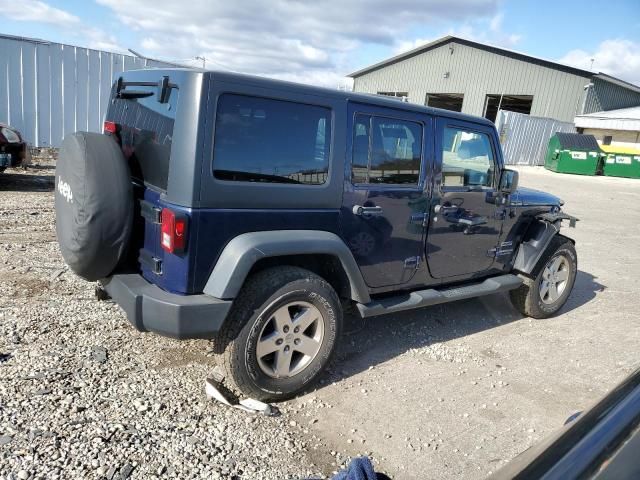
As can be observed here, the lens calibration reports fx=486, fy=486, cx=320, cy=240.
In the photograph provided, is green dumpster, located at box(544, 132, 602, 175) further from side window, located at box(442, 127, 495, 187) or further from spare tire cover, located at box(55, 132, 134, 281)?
spare tire cover, located at box(55, 132, 134, 281)

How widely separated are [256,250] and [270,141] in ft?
2.22

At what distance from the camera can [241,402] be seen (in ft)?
10.2

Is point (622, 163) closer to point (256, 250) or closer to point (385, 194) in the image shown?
point (385, 194)

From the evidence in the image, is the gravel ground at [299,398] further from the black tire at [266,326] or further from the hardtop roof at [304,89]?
the hardtop roof at [304,89]

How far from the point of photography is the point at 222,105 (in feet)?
9.03

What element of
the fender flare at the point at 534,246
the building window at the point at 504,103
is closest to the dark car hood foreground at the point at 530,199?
the fender flare at the point at 534,246

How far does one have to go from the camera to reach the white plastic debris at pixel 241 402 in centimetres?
303

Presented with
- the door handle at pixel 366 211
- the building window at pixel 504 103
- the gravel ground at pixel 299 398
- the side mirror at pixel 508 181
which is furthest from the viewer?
the building window at pixel 504 103

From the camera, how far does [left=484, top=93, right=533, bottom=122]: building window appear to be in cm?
3012

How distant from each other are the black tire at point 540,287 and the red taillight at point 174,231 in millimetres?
3546

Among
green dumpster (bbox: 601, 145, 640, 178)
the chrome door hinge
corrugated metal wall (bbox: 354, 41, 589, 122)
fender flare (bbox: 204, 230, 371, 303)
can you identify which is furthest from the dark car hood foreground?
corrugated metal wall (bbox: 354, 41, 589, 122)

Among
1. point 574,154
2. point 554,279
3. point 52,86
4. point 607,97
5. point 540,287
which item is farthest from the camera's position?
point 607,97

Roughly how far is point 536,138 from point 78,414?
91.5 ft

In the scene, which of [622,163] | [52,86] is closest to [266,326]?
[52,86]
